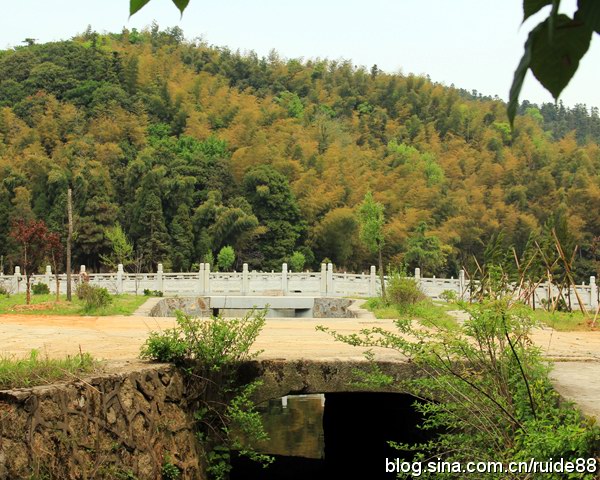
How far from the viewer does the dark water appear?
8.58m

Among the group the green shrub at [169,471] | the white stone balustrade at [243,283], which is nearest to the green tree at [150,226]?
the white stone balustrade at [243,283]

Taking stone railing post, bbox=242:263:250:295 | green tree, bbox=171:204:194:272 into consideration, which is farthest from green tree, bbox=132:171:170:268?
stone railing post, bbox=242:263:250:295

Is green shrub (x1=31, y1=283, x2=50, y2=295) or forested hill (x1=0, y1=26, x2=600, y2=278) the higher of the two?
forested hill (x1=0, y1=26, x2=600, y2=278)

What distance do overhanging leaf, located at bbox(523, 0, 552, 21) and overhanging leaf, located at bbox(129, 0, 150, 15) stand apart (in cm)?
35

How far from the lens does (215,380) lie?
19.8ft

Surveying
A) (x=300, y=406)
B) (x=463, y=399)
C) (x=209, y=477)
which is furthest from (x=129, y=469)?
(x=300, y=406)

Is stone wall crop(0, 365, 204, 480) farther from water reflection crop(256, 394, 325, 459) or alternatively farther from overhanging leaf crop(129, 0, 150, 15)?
water reflection crop(256, 394, 325, 459)

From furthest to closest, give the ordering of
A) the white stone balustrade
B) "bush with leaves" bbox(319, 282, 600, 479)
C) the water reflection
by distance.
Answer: the white stone balustrade → the water reflection → "bush with leaves" bbox(319, 282, 600, 479)

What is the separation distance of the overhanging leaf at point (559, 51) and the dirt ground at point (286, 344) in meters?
4.09

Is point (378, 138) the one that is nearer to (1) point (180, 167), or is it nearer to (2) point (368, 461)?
(1) point (180, 167)

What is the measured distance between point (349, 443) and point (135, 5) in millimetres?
9367

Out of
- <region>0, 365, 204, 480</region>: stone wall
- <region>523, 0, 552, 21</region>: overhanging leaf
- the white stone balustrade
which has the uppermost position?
<region>523, 0, 552, 21</region>: overhanging leaf

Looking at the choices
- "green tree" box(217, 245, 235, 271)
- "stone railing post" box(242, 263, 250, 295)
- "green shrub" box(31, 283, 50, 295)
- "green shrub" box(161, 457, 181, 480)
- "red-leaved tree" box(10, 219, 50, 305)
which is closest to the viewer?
"green shrub" box(161, 457, 181, 480)

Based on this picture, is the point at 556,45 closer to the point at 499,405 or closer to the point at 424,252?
the point at 499,405
